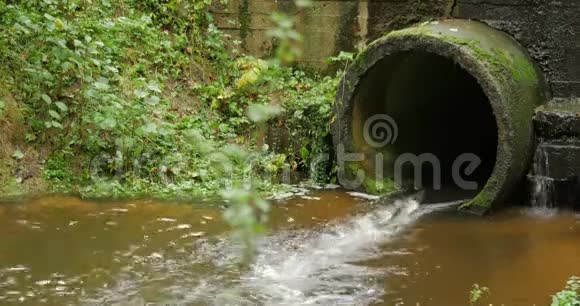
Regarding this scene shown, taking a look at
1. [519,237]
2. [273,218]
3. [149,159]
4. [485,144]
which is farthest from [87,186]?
[485,144]

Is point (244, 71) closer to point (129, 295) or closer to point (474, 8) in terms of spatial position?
point (474, 8)

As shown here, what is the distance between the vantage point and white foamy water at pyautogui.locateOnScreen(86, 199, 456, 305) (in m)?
4.39

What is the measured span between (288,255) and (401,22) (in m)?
4.07

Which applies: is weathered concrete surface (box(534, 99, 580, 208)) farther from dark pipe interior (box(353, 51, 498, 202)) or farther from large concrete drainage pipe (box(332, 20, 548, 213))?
dark pipe interior (box(353, 51, 498, 202))

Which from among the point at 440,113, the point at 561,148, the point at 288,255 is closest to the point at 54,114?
the point at 288,255

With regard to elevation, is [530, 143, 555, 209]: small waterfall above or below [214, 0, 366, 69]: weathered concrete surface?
below

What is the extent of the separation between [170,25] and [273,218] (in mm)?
3764

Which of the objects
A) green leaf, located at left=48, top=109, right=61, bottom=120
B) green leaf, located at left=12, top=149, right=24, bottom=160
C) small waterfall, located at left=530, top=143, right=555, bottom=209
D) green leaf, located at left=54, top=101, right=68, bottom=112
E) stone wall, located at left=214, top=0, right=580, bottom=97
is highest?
stone wall, located at left=214, top=0, right=580, bottom=97

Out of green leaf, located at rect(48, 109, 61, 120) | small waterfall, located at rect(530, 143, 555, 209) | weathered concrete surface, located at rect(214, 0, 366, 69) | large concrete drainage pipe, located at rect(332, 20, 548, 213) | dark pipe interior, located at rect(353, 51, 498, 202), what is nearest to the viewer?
large concrete drainage pipe, located at rect(332, 20, 548, 213)

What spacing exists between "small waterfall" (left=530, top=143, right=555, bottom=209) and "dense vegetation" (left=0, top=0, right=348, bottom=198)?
2.10 meters

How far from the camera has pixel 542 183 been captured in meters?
6.82

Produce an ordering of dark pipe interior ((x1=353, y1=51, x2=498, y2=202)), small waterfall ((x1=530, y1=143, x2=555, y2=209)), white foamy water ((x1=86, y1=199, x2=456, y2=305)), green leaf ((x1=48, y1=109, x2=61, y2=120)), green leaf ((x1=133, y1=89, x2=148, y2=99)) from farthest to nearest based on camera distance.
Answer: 1. dark pipe interior ((x1=353, y1=51, x2=498, y2=202))
2. green leaf ((x1=133, y1=89, x2=148, y2=99))
3. small waterfall ((x1=530, y1=143, x2=555, y2=209))
4. green leaf ((x1=48, y1=109, x2=61, y2=120))
5. white foamy water ((x1=86, y1=199, x2=456, y2=305))

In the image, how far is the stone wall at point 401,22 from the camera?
23.4 feet

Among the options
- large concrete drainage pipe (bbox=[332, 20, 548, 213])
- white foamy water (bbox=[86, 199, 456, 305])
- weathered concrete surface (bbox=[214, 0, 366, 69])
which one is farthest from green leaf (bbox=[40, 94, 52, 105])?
weathered concrete surface (bbox=[214, 0, 366, 69])
